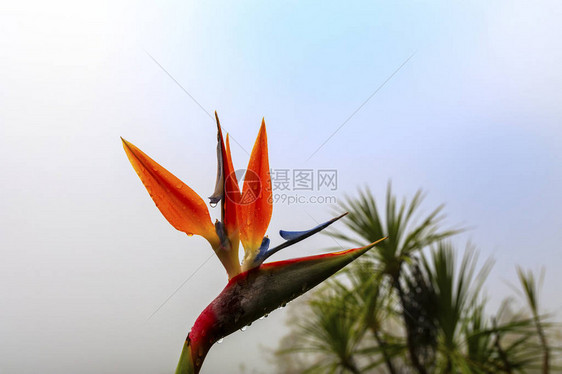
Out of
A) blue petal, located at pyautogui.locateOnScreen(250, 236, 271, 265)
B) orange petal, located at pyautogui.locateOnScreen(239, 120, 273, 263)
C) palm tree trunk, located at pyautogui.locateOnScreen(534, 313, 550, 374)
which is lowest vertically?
palm tree trunk, located at pyautogui.locateOnScreen(534, 313, 550, 374)

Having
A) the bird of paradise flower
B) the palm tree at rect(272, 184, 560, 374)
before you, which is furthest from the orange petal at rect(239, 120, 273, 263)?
the palm tree at rect(272, 184, 560, 374)

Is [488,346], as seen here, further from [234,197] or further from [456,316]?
[234,197]

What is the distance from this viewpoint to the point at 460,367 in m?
2.25

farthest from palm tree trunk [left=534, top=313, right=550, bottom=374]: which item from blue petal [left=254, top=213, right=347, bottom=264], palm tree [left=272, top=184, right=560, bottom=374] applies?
blue petal [left=254, top=213, right=347, bottom=264]

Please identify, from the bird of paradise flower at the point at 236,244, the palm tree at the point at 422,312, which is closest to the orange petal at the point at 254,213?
the bird of paradise flower at the point at 236,244

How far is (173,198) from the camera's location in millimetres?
305

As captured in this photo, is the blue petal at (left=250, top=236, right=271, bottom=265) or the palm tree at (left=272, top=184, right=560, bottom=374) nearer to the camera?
the blue petal at (left=250, top=236, right=271, bottom=265)

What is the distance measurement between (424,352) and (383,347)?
0.25 metres

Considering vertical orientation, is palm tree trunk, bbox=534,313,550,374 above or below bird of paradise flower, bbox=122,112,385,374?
below

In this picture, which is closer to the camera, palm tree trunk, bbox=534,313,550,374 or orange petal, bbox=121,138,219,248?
orange petal, bbox=121,138,219,248

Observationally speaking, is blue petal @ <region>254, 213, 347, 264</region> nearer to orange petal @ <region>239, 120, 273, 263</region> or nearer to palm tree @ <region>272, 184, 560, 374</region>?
orange petal @ <region>239, 120, 273, 263</region>

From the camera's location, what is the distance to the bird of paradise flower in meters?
0.26

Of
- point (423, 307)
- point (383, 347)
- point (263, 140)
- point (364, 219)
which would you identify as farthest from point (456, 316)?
point (263, 140)

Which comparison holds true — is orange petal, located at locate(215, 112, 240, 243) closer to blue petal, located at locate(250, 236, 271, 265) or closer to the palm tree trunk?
blue petal, located at locate(250, 236, 271, 265)
